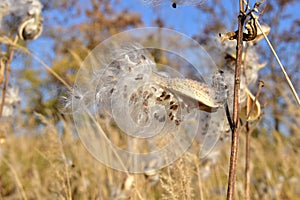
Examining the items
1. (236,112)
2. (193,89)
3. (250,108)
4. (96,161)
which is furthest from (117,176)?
(236,112)

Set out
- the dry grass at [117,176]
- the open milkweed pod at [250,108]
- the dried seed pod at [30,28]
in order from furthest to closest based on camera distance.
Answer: the dried seed pod at [30,28], the dry grass at [117,176], the open milkweed pod at [250,108]

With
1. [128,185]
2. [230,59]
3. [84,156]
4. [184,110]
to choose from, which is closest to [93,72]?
[184,110]

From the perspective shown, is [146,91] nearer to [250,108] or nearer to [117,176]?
[250,108]

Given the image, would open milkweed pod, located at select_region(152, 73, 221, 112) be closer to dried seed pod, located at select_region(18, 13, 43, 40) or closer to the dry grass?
the dry grass

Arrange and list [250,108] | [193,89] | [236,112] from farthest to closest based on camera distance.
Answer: [250,108], [193,89], [236,112]

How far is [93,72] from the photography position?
910mm

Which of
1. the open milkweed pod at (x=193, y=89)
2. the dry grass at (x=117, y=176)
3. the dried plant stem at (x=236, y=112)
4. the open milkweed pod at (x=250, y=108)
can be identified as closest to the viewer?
the dried plant stem at (x=236, y=112)

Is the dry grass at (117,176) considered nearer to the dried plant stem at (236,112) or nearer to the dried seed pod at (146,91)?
the dried seed pod at (146,91)

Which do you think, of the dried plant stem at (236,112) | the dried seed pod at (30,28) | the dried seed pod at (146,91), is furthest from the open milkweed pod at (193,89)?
the dried seed pod at (30,28)

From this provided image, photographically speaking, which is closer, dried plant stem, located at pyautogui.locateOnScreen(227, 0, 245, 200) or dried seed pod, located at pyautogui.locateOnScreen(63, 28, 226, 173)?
dried plant stem, located at pyautogui.locateOnScreen(227, 0, 245, 200)

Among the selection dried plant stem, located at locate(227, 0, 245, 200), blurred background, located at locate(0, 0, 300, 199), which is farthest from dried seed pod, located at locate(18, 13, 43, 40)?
dried plant stem, located at locate(227, 0, 245, 200)

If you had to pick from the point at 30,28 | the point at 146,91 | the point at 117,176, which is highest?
the point at 30,28

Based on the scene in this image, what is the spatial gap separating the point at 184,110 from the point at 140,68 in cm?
12

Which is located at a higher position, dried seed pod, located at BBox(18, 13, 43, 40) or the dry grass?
dried seed pod, located at BBox(18, 13, 43, 40)
